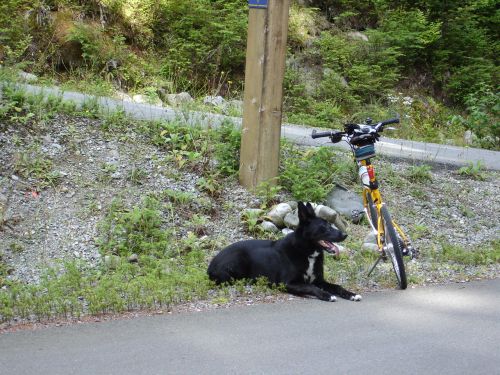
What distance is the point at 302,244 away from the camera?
6.96m

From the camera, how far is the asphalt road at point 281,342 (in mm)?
4879

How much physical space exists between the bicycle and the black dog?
588 mm

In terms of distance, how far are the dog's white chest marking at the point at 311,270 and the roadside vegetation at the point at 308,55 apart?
24.9 ft

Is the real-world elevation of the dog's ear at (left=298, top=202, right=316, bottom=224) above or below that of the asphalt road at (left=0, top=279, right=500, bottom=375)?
above

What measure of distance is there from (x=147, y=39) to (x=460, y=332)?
15.6 metres

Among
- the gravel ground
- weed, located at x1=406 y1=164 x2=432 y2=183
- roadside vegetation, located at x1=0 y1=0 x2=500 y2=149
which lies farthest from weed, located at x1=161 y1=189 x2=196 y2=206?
roadside vegetation, located at x1=0 y1=0 x2=500 y2=149

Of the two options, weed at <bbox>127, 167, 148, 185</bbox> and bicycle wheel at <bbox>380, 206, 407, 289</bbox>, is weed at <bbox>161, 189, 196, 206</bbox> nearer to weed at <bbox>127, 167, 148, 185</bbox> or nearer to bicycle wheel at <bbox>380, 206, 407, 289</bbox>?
weed at <bbox>127, 167, 148, 185</bbox>

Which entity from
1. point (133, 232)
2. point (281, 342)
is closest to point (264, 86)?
point (133, 232)

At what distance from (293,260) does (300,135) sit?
6.75 metres

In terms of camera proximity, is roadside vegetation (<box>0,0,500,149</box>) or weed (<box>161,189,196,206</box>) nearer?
weed (<box>161,189,196,206</box>)

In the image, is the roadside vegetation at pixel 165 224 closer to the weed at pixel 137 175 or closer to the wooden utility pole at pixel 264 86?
the weed at pixel 137 175

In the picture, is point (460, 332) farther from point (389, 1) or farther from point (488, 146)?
point (389, 1)

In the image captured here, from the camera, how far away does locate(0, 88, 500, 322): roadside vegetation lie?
645 cm

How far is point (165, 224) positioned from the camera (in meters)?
8.77
